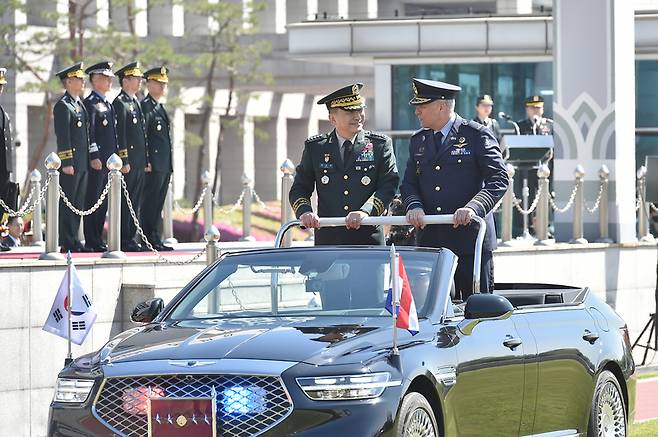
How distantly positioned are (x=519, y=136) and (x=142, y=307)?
58.4 ft

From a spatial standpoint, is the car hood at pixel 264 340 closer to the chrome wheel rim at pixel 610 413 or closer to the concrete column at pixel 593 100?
the chrome wheel rim at pixel 610 413

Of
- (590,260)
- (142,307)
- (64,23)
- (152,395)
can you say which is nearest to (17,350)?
(142,307)

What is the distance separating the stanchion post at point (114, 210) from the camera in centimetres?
1631

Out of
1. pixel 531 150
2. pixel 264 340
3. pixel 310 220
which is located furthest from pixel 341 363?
pixel 531 150

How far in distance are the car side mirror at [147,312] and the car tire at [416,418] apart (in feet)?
5.70

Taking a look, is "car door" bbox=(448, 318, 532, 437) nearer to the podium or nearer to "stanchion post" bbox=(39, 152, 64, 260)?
"stanchion post" bbox=(39, 152, 64, 260)

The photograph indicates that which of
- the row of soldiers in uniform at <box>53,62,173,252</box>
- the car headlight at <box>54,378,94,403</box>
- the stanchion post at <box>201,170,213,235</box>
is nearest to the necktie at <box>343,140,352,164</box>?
the car headlight at <box>54,378,94,403</box>

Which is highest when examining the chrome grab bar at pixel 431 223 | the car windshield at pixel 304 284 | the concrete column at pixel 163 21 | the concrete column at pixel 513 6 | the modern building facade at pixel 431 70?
the concrete column at pixel 163 21

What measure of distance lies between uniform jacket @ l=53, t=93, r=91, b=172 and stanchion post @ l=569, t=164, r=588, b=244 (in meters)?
8.64

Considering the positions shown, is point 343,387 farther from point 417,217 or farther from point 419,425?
point 417,217

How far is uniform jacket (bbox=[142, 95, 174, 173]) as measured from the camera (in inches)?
757

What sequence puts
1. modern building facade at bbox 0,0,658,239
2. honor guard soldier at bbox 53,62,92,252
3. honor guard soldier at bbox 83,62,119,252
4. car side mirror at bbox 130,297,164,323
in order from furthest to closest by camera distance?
modern building facade at bbox 0,0,658,239 < honor guard soldier at bbox 83,62,119,252 < honor guard soldier at bbox 53,62,92,252 < car side mirror at bbox 130,297,164,323

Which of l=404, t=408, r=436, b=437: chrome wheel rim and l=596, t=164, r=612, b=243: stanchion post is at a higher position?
l=596, t=164, r=612, b=243: stanchion post

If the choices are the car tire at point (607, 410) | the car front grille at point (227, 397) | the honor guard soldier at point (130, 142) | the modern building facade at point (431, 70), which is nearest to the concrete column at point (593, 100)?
the modern building facade at point (431, 70)
